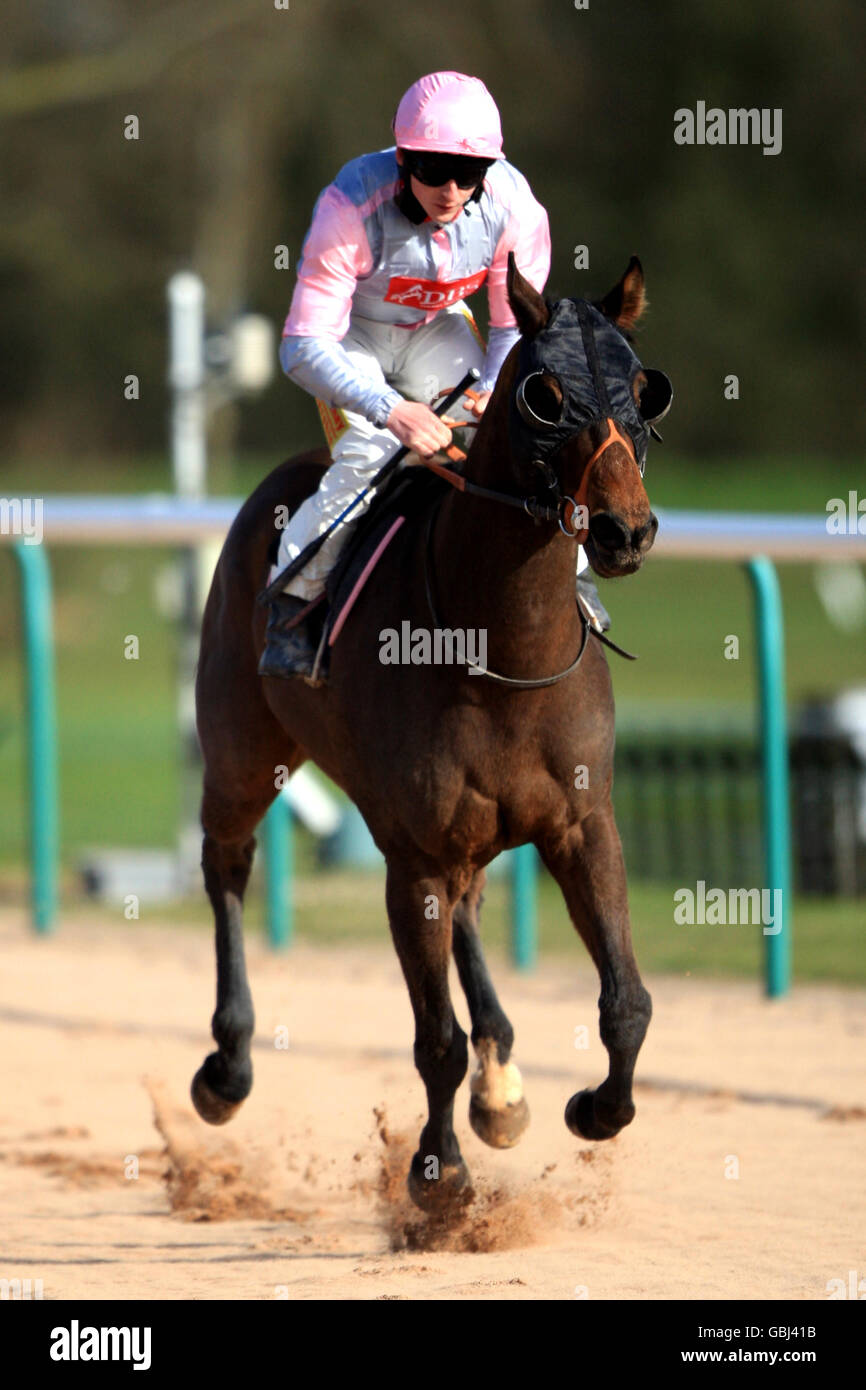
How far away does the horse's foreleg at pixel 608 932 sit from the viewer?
4516mm

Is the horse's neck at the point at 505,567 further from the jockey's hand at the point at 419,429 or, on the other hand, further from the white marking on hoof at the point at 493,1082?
the white marking on hoof at the point at 493,1082

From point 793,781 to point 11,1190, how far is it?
14.4 feet

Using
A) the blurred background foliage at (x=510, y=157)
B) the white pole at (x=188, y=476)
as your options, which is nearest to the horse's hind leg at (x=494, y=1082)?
the white pole at (x=188, y=476)

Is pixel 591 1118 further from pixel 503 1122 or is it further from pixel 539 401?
pixel 539 401

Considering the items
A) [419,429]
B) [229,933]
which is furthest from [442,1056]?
[419,429]

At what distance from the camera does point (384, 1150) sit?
5.69m

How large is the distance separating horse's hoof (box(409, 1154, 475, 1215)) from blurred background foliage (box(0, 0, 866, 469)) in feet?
65.4

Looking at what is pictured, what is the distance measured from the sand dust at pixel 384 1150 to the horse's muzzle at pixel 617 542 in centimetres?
147

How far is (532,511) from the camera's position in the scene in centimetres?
411

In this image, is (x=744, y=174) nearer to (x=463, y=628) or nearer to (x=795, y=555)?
(x=795, y=555)

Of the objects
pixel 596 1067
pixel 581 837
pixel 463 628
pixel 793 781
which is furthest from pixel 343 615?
pixel 793 781

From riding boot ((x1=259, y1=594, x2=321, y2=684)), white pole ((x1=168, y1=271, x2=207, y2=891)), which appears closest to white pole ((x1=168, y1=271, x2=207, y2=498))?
white pole ((x1=168, y1=271, x2=207, y2=891))

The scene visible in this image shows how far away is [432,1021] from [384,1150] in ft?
3.86

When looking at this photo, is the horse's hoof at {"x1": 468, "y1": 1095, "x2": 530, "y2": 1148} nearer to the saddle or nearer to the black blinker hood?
the saddle
